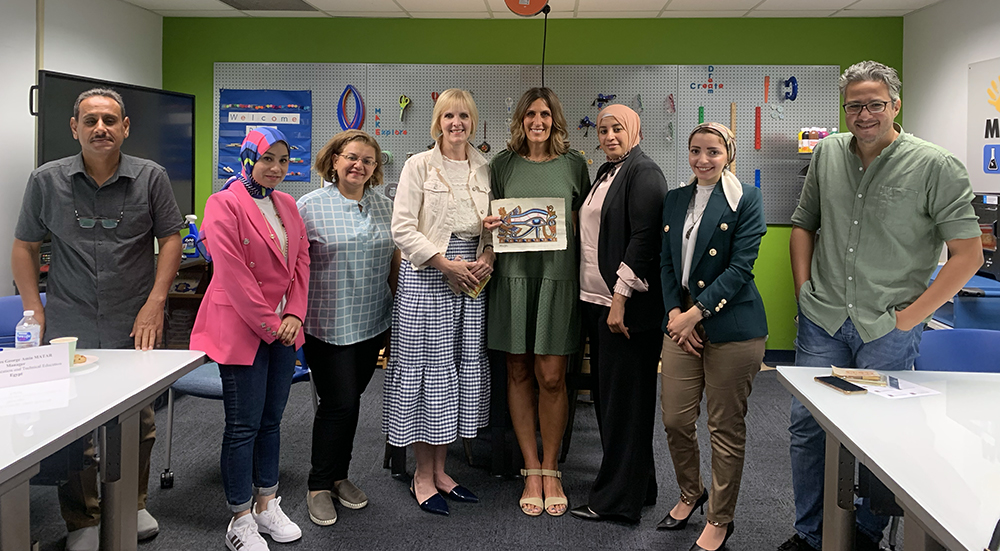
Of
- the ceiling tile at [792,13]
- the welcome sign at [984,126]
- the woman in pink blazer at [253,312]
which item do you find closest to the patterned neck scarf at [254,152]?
the woman in pink blazer at [253,312]

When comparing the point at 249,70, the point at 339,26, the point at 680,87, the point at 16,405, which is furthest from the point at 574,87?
the point at 16,405

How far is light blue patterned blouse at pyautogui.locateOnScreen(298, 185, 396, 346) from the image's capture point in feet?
8.29

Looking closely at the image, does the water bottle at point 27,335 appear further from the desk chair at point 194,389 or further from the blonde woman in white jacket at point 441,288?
the blonde woman in white jacket at point 441,288

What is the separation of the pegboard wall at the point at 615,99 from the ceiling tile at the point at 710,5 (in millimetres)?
437

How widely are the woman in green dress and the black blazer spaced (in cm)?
19

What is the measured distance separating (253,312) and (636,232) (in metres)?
1.40

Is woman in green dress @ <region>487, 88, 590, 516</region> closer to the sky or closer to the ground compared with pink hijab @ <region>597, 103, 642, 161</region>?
closer to the ground

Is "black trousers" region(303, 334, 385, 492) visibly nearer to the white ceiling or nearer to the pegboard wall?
the pegboard wall

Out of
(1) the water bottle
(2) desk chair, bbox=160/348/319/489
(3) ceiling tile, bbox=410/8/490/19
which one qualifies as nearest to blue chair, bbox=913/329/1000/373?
(2) desk chair, bbox=160/348/319/489

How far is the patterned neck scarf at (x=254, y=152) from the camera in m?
2.24

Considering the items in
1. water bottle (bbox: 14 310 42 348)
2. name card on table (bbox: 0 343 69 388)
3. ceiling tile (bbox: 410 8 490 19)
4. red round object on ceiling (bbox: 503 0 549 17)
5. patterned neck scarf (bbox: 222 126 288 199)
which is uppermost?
ceiling tile (bbox: 410 8 490 19)

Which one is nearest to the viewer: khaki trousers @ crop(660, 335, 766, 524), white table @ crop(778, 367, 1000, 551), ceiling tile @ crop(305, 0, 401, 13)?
white table @ crop(778, 367, 1000, 551)

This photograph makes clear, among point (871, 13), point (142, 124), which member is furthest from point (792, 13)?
point (142, 124)

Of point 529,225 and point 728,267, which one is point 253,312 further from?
point 728,267
